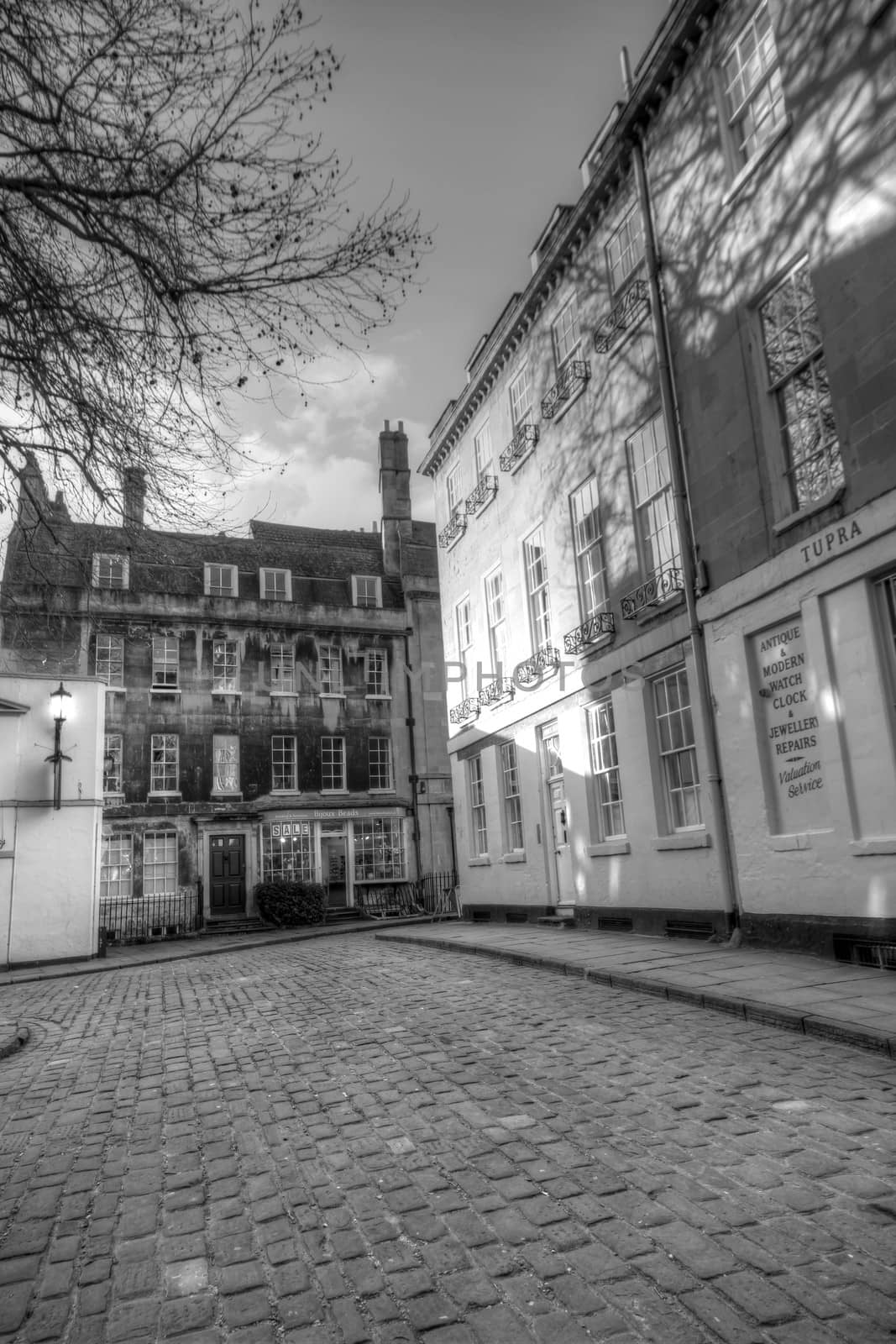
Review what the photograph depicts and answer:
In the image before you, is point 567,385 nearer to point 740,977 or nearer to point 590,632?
point 590,632

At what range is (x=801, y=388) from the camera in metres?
10.2

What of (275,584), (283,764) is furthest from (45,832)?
(275,584)

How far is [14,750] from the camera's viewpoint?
17031mm

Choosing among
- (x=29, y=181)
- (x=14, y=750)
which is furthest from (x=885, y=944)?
(x=14, y=750)

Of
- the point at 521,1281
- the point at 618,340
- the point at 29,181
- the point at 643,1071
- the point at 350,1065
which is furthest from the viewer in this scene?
the point at 618,340

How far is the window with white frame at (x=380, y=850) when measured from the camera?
30.2m

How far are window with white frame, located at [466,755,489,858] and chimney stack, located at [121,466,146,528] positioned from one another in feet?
A: 47.5

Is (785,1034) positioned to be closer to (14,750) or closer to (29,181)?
(29,181)

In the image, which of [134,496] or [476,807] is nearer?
[134,496]

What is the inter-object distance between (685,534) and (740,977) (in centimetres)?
594

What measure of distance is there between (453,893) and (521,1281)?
25.6 meters

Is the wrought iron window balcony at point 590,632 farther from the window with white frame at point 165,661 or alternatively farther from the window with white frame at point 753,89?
the window with white frame at point 165,661

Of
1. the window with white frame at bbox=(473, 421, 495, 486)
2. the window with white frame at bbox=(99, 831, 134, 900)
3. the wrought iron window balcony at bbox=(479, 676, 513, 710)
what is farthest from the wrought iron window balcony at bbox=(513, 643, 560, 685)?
the window with white frame at bbox=(99, 831, 134, 900)

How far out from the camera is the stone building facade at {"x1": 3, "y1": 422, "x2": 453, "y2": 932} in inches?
1105
